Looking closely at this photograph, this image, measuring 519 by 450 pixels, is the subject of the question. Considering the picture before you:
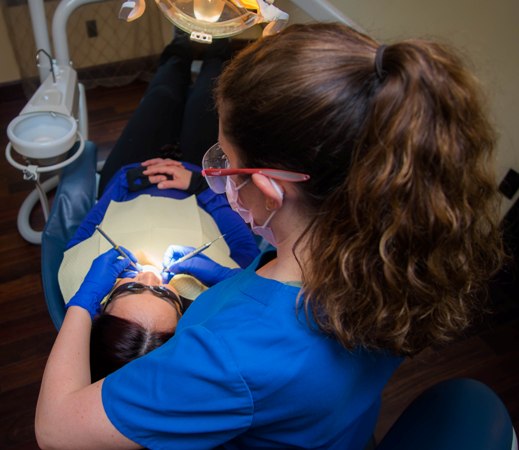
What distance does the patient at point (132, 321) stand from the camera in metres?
1.08

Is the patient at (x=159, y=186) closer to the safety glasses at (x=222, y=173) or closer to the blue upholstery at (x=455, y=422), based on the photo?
the safety glasses at (x=222, y=173)

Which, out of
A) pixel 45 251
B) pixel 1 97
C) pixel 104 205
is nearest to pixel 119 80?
pixel 1 97

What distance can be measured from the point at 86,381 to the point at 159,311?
12.7 inches

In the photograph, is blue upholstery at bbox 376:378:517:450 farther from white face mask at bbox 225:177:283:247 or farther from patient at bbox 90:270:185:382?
patient at bbox 90:270:185:382

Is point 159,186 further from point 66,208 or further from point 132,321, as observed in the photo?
point 132,321

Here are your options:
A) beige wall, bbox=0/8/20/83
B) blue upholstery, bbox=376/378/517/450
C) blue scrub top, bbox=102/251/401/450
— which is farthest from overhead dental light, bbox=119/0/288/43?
beige wall, bbox=0/8/20/83

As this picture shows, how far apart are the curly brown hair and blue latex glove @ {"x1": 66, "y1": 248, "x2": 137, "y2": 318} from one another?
605 millimetres

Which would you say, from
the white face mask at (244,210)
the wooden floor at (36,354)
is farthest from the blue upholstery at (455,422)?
the wooden floor at (36,354)

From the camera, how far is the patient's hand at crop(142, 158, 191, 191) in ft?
5.27

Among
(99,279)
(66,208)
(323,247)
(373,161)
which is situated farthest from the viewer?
(66,208)

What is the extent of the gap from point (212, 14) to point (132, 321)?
2.36 feet

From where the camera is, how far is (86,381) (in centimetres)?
89

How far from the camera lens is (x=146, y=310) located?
1188 millimetres

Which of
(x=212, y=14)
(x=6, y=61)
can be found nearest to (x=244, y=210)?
(x=212, y=14)
